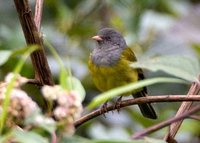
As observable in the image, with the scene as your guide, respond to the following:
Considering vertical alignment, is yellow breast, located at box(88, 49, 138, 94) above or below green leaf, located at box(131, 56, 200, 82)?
below

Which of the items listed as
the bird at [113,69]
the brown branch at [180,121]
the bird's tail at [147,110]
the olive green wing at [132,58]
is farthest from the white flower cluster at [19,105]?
the bird's tail at [147,110]

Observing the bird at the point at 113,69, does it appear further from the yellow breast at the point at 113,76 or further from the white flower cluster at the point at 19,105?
the white flower cluster at the point at 19,105

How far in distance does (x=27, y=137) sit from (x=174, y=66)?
1.44ft

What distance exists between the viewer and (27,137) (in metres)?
1.11

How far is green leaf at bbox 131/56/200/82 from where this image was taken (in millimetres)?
1367

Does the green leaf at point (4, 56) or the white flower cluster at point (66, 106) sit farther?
the green leaf at point (4, 56)

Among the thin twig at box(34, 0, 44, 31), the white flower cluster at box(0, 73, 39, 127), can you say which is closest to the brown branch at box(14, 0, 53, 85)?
the thin twig at box(34, 0, 44, 31)

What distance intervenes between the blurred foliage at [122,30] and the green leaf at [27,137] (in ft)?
8.83

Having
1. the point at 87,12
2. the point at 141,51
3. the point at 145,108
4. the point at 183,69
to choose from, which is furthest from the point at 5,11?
the point at 183,69

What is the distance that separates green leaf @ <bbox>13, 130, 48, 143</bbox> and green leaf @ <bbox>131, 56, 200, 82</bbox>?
A: 346 mm

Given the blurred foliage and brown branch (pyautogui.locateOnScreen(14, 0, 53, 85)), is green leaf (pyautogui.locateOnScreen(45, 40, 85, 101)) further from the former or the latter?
the blurred foliage

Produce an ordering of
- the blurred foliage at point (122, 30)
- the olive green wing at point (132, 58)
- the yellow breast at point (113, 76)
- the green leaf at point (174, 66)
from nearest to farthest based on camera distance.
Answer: the green leaf at point (174, 66)
the yellow breast at point (113, 76)
the olive green wing at point (132, 58)
the blurred foliage at point (122, 30)

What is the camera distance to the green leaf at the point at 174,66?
1.37m

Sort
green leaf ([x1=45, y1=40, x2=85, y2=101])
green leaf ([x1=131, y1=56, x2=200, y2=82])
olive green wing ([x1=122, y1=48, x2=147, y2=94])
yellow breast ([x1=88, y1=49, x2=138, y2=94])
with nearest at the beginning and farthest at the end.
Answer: green leaf ([x1=45, y1=40, x2=85, y2=101]) → green leaf ([x1=131, y1=56, x2=200, y2=82]) → yellow breast ([x1=88, y1=49, x2=138, y2=94]) → olive green wing ([x1=122, y1=48, x2=147, y2=94])
